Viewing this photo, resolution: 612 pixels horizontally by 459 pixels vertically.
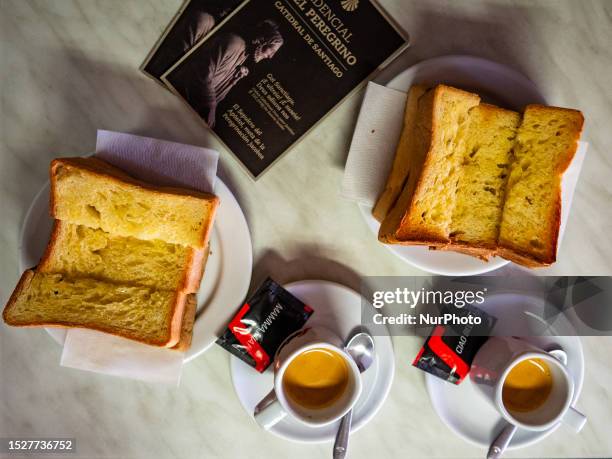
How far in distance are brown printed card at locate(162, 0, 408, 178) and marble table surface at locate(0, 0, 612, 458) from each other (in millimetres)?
47

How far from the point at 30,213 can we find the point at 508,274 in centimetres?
135

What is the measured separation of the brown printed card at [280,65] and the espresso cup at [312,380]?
56 centimetres

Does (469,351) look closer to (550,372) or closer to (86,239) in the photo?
(550,372)

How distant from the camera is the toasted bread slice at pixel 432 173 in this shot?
115 centimetres

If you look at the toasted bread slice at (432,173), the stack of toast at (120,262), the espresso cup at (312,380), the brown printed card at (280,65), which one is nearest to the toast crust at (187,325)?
the stack of toast at (120,262)

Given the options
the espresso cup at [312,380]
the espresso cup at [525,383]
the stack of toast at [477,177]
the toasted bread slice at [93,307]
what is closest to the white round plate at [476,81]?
the stack of toast at [477,177]

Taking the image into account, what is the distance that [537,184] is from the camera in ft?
3.92

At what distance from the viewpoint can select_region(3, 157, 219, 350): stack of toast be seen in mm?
1191

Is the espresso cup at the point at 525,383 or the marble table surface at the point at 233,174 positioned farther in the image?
the marble table surface at the point at 233,174

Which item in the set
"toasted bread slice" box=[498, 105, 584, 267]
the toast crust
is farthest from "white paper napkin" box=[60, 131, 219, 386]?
"toasted bread slice" box=[498, 105, 584, 267]

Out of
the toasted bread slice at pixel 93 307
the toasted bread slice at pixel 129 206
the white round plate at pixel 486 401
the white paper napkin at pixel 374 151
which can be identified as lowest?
the white round plate at pixel 486 401

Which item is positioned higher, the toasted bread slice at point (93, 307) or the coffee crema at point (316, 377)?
the toasted bread slice at point (93, 307)

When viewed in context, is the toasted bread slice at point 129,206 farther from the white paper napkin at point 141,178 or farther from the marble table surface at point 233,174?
the marble table surface at point 233,174

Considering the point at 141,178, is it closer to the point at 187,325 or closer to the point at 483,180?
the point at 187,325
